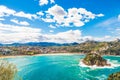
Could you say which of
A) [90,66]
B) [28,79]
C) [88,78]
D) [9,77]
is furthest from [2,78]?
[90,66]

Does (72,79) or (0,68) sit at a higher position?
(0,68)

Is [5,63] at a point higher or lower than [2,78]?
higher

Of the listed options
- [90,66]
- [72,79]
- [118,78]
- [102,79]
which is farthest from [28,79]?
[90,66]

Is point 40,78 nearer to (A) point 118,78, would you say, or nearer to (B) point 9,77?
(A) point 118,78

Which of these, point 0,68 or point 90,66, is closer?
point 0,68

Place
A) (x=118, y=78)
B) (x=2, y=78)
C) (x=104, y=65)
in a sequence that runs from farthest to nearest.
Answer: (x=104, y=65)
(x=118, y=78)
(x=2, y=78)

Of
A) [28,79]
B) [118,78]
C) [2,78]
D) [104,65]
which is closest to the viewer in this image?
[2,78]

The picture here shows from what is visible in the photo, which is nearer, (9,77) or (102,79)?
(9,77)

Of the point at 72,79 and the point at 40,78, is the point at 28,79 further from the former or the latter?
the point at 72,79

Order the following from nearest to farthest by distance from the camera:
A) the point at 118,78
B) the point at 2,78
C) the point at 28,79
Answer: the point at 2,78 < the point at 118,78 < the point at 28,79

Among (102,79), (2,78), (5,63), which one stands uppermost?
(5,63)
